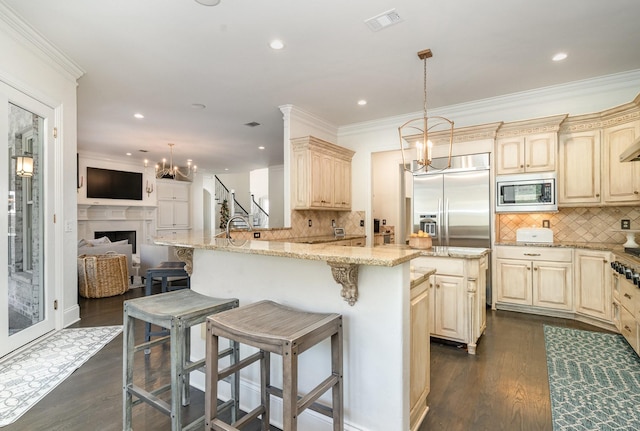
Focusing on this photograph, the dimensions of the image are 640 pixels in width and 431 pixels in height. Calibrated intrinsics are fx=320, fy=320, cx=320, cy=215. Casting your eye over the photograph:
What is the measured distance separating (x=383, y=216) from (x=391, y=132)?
205 cm

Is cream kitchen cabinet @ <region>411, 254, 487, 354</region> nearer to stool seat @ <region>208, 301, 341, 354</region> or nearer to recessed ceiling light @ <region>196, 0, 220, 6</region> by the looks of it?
stool seat @ <region>208, 301, 341, 354</region>

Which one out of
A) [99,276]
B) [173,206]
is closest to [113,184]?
[173,206]

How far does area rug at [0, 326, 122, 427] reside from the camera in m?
2.07

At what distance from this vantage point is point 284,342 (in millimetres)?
1261

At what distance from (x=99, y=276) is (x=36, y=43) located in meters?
3.17

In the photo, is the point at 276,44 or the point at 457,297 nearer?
the point at 457,297

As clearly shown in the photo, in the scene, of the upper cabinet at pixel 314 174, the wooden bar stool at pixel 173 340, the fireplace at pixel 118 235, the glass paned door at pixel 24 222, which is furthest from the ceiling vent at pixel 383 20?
the fireplace at pixel 118 235

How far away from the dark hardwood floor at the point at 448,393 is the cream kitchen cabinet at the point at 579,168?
5.91ft

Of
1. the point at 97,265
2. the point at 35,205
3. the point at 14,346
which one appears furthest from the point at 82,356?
the point at 97,265

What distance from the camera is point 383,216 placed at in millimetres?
6863

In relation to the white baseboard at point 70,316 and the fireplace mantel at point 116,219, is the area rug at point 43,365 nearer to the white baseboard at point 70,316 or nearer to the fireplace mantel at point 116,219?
the white baseboard at point 70,316

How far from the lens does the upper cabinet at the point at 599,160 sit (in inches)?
137

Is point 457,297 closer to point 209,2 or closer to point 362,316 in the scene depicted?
point 362,316

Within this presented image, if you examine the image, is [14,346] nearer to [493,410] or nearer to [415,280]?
[415,280]
